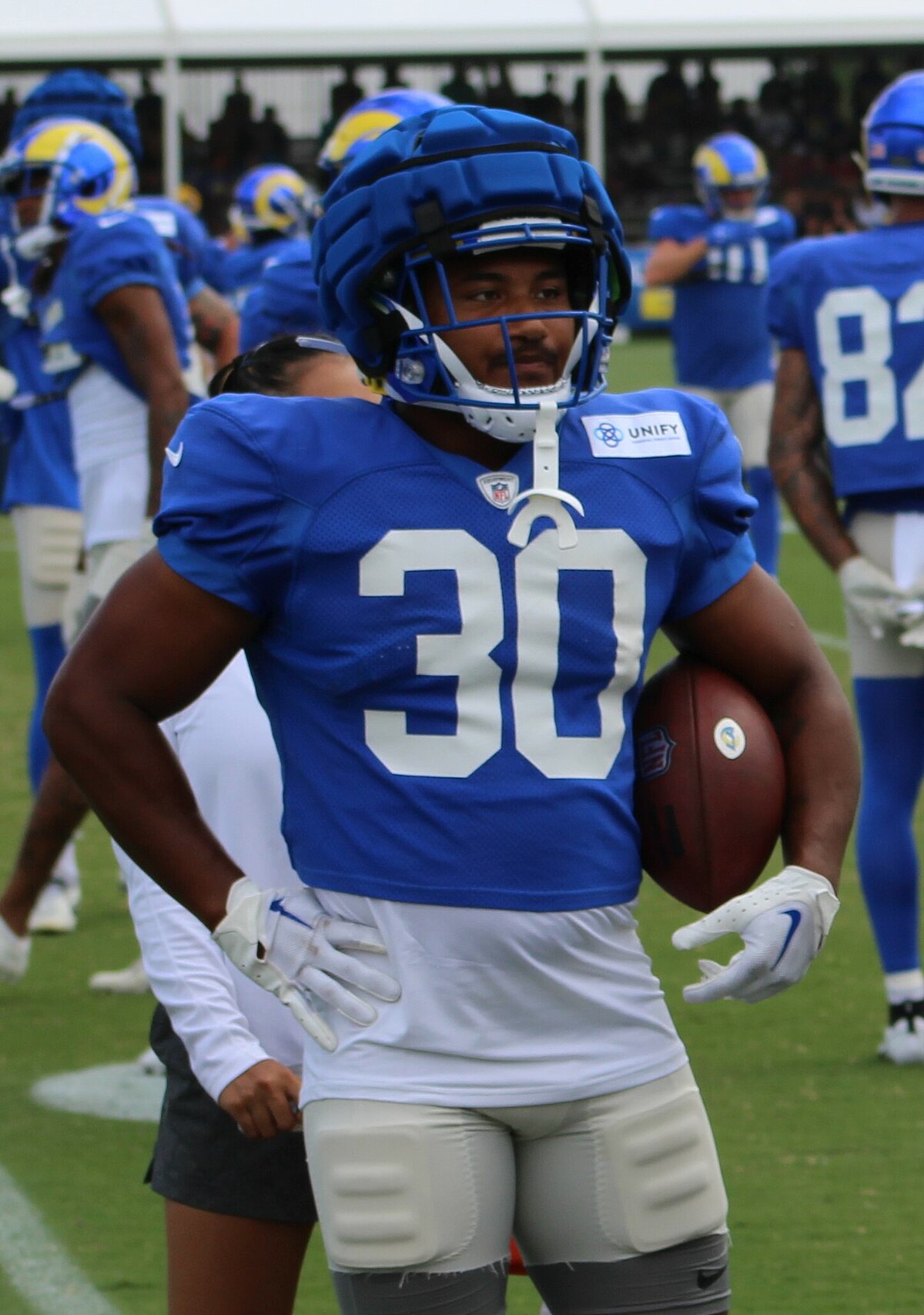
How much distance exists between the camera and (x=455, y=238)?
7.16ft

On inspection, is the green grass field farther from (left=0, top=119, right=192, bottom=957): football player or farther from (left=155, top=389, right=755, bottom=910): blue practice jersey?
(left=155, top=389, right=755, bottom=910): blue practice jersey

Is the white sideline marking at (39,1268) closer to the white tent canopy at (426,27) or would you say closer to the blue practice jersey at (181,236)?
the blue practice jersey at (181,236)

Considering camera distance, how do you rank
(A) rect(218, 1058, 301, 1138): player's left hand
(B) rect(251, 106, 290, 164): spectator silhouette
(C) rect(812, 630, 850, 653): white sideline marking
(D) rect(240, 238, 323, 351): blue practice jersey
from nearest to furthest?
(A) rect(218, 1058, 301, 1138): player's left hand → (D) rect(240, 238, 323, 351): blue practice jersey → (C) rect(812, 630, 850, 653): white sideline marking → (B) rect(251, 106, 290, 164): spectator silhouette

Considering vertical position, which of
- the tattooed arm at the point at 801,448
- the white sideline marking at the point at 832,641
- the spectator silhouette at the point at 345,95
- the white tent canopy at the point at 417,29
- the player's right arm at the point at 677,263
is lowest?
the spectator silhouette at the point at 345,95

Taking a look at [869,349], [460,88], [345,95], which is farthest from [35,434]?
[345,95]

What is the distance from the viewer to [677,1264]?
2.20 metres

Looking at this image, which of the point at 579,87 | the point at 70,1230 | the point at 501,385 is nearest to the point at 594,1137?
the point at 501,385

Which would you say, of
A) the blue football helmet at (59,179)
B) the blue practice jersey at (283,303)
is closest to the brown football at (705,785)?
the blue practice jersey at (283,303)

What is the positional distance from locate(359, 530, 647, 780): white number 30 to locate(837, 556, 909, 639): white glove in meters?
2.52

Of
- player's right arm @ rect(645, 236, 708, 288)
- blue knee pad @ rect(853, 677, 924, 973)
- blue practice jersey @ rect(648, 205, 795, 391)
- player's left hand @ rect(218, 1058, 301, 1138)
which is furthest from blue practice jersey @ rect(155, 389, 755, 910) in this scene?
player's right arm @ rect(645, 236, 708, 288)

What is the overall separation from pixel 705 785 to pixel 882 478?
253 centimetres

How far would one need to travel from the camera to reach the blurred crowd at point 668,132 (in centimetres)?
2997

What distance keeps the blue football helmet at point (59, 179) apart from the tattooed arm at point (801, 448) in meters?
1.94

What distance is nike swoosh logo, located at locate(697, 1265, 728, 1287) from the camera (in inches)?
86.9
